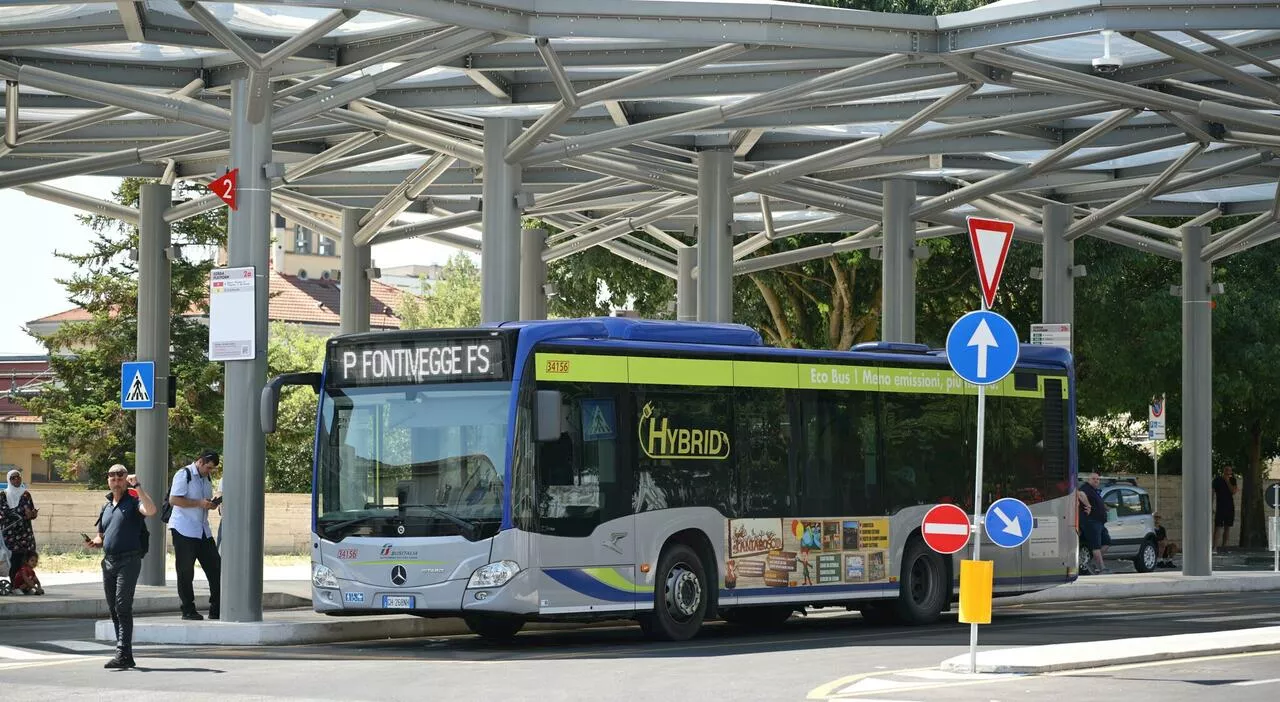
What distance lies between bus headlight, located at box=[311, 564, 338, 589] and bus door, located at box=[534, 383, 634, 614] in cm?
196

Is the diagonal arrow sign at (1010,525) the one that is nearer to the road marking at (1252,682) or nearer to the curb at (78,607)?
the road marking at (1252,682)

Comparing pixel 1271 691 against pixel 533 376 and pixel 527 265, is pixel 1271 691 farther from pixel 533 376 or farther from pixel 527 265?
pixel 527 265

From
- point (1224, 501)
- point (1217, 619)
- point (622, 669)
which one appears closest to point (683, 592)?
point (622, 669)

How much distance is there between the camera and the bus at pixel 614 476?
17.8 metres

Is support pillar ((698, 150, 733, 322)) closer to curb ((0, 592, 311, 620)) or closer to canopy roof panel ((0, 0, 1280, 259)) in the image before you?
canopy roof panel ((0, 0, 1280, 259))

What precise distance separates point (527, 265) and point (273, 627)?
1782cm

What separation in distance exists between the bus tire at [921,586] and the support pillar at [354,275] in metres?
14.8

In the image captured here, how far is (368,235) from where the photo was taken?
3362 cm

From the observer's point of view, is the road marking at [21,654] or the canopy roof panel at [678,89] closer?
the road marking at [21,654]

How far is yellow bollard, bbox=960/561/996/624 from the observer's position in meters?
15.0

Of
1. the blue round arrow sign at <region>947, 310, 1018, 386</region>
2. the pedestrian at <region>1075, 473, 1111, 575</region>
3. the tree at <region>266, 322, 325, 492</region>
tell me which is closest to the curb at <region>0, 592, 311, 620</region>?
the blue round arrow sign at <region>947, 310, 1018, 386</region>

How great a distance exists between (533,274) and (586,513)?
18.3 m

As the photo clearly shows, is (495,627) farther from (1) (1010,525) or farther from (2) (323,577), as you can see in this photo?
(1) (1010,525)

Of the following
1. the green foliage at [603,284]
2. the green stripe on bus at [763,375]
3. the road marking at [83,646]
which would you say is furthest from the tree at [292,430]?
the road marking at [83,646]
